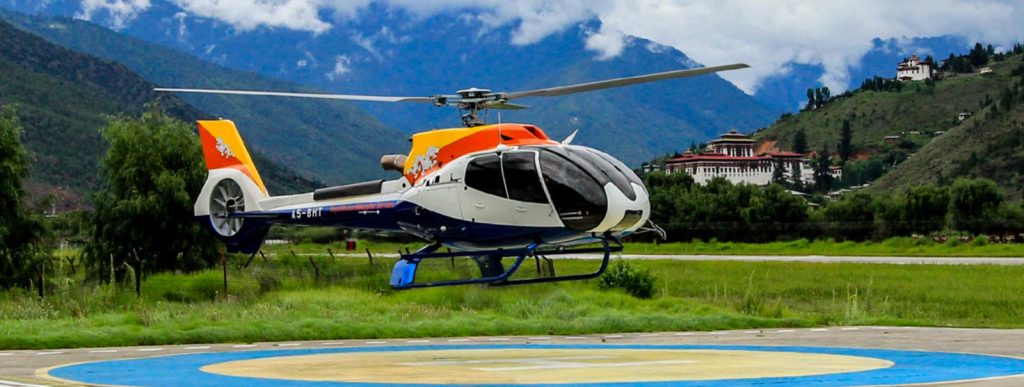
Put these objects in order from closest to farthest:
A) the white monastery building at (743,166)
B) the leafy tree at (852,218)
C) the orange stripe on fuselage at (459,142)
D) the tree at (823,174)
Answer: the orange stripe on fuselage at (459,142), the leafy tree at (852,218), the tree at (823,174), the white monastery building at (743,166)

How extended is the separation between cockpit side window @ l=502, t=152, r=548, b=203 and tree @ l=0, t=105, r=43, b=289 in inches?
820

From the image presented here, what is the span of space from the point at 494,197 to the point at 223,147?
1054cm

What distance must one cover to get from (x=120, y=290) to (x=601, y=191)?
54.4 feet

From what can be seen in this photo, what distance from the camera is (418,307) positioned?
111 ft

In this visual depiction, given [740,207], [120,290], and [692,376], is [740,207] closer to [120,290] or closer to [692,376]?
[120,290]

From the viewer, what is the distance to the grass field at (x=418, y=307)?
28109 millimetres

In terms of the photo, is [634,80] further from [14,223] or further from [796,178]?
[796,178]

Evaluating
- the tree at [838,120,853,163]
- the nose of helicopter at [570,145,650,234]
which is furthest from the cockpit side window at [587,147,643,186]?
the tree at [838,120,853,163]

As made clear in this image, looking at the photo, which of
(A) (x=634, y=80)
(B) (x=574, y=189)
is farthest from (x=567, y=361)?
(A) (x=634, y=80)

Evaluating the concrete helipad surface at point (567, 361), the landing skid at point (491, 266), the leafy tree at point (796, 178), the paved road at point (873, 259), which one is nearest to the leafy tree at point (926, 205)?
the paved road at point (873, 259)

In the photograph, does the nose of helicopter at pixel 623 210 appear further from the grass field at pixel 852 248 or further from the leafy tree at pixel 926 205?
the leafy tree at pixel 926 205

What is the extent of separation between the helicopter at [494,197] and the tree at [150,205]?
1610 centimetres

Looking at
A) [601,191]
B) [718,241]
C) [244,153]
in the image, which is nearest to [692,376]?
[601,191]

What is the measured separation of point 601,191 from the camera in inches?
914
